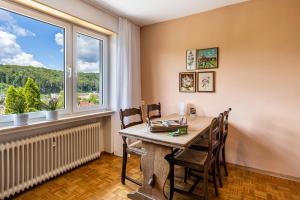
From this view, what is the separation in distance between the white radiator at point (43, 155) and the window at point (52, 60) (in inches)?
13.1

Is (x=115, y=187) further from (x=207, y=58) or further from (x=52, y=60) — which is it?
(x=207, y=58)

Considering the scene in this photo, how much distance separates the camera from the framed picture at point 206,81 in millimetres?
2924

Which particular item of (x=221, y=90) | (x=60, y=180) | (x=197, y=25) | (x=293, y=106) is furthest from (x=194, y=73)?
(x=60, y=180)

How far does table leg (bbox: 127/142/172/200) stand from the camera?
5.69 feet

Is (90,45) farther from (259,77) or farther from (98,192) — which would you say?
(259,77)

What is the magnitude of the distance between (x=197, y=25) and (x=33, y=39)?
2456 millimetres

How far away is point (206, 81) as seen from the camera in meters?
2.97

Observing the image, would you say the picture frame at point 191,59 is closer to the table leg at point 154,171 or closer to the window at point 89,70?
the window at point 89,70

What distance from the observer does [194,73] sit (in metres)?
3.08

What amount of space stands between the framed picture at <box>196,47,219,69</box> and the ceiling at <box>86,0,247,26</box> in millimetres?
655

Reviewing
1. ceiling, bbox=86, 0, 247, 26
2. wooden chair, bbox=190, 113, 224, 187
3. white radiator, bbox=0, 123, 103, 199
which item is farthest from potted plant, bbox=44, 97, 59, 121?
wooden chair, bbox=190, 113, 224, 187

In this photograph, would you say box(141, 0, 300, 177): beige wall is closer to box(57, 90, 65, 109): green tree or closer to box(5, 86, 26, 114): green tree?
box(57, 90, 65, 109): green tree

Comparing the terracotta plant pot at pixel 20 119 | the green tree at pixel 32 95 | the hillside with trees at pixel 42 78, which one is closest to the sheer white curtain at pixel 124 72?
the hillside with trees at pixel 42 78

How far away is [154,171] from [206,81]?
1.79m
